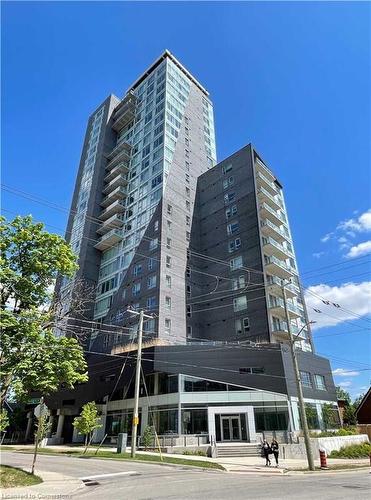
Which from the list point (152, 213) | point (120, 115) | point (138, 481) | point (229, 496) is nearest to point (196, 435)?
point (138, 481)

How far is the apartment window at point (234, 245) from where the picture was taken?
54.1 meters

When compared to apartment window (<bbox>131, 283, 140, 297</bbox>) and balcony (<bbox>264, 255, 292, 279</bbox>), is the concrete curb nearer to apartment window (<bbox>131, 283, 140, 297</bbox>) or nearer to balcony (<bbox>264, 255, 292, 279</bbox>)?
apartment window (<bbox>131, 283, 140, 297</bbox>)

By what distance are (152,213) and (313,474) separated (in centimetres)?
4244

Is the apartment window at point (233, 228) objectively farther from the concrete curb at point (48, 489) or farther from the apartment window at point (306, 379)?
the concrete curb at point (48, 489)

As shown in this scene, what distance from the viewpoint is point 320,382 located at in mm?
44438

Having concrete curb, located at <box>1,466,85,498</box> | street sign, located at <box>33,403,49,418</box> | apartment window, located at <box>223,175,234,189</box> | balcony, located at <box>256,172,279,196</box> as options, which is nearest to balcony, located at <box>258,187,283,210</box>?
balcony, located at <box>256,172,279,196</box>

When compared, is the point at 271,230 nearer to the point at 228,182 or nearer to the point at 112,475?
the point at 228,182

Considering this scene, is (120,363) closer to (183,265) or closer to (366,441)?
(183,265)

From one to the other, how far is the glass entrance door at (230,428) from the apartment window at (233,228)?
1072 inches

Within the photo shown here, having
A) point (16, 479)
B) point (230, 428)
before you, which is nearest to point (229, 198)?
point (230, 428)

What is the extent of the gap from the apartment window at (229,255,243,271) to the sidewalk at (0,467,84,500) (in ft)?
131

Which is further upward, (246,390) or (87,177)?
(87,177)

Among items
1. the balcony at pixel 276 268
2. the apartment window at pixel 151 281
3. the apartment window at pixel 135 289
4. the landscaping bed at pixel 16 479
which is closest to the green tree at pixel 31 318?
the landscaping bed at pixel 16 479

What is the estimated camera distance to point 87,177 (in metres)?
72.9
